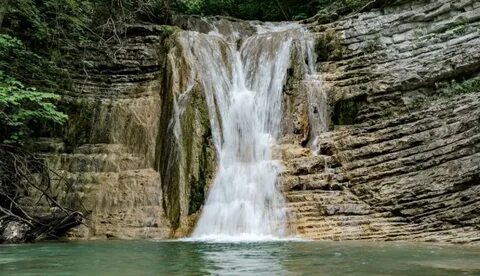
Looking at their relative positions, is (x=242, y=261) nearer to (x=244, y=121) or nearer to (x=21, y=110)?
(x=21, y=110)

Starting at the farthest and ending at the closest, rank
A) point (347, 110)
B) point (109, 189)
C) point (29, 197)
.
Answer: point (347, 110)
point (109, 189)
point (29, 197)

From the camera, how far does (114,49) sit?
1532 centimetres

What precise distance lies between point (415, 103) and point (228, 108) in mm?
4729

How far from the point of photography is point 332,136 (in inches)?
479

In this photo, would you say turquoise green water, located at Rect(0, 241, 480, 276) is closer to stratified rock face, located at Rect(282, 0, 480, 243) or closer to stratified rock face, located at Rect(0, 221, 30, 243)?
stratified rock face, located at Rect(0, 221, 30, 243)

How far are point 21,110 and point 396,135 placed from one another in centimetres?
826

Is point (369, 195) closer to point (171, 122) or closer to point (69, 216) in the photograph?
point (171, 122)

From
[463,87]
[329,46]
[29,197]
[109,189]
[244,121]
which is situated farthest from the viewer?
[329,46]

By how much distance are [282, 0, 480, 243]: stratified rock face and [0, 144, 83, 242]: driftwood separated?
16.2ft

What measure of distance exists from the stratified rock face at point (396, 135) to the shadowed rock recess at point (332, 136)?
3cm

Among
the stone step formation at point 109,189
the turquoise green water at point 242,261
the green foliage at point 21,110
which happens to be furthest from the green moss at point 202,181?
the turquoise green water at point 242,261

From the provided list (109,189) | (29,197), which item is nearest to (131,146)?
(109,189)

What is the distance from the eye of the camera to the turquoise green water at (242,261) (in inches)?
199

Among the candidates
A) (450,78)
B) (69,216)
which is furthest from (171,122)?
(450,78)
